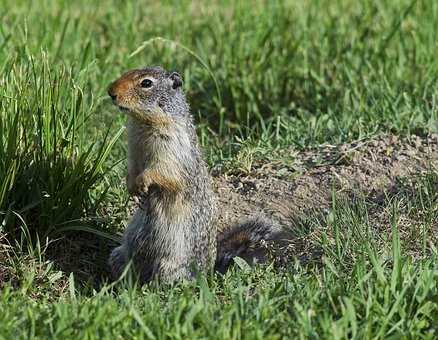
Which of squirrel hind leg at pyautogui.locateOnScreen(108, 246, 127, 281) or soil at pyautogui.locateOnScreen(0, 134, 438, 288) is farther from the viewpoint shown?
soil at pyautogui.locateOnScreen(0, 134, 438, 288)

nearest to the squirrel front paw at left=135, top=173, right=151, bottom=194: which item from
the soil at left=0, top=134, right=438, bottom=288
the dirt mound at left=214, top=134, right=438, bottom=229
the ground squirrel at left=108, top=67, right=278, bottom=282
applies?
the ground squirrel at left=108, top=67, right=278, bottom=282

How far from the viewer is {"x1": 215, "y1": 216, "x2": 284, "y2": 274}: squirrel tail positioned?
5.20m

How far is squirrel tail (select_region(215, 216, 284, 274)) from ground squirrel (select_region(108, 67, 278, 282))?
0.01 meters

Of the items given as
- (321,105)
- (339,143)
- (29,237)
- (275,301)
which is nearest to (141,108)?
(29,237)

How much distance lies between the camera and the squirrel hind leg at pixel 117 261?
16.6 ft

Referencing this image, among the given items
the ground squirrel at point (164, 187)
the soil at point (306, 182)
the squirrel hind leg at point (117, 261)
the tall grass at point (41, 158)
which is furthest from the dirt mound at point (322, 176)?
the tall grass at point (41, 158)

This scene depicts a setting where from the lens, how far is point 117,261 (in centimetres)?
509

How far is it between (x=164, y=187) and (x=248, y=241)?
0.56 meters

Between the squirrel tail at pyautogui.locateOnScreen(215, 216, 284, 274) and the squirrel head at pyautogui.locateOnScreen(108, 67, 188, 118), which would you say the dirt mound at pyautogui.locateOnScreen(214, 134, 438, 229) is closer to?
the squirrel tail at pyautogui.locateOnScreen(215, 216, 284, 274)

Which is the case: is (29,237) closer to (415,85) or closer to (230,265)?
(230,265)

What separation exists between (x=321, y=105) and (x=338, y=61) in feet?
1.49

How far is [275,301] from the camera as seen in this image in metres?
4.17

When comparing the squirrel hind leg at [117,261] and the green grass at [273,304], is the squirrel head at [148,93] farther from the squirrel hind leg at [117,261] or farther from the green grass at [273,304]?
the green grass at [273,304]

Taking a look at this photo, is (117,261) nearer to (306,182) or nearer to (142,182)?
(142,182)
